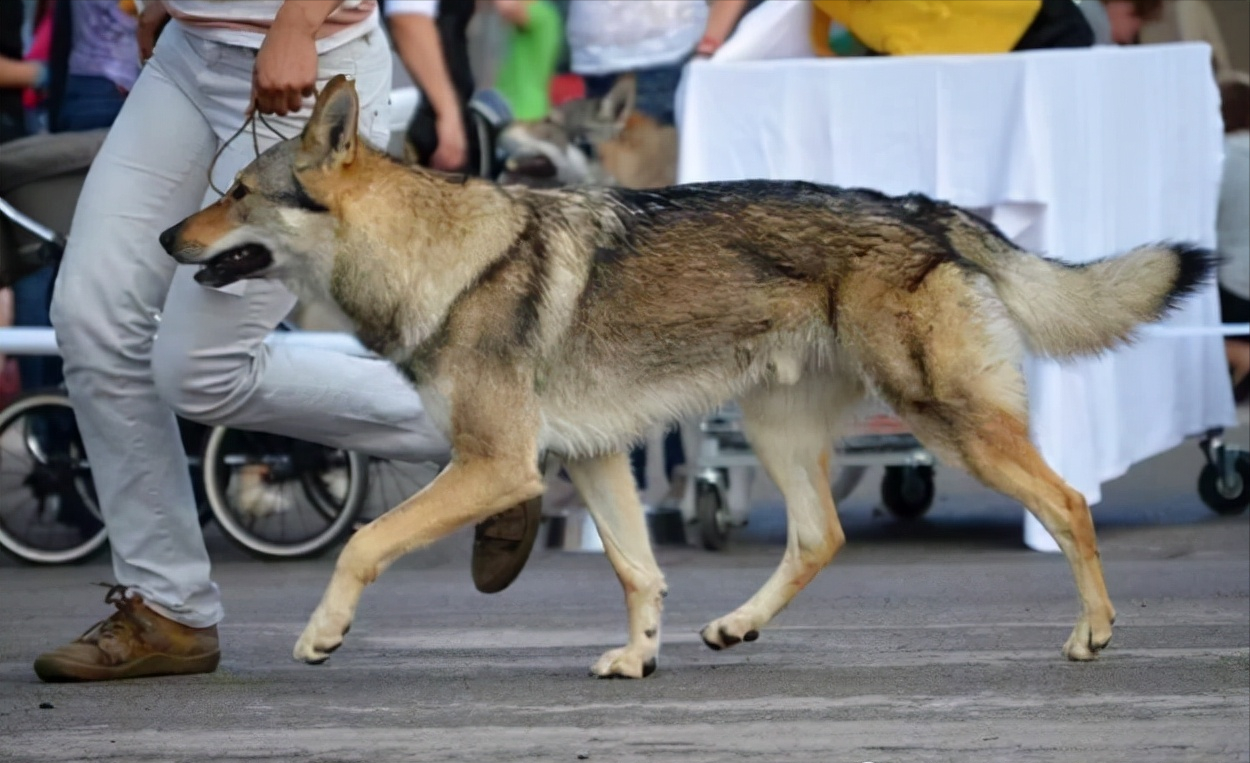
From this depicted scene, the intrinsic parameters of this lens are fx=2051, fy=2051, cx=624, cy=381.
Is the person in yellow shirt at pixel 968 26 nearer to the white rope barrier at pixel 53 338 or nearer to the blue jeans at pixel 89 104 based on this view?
the white rope barrier at pixel 53 338

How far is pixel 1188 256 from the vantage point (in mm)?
5199

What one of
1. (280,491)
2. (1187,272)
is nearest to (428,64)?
(280,491)

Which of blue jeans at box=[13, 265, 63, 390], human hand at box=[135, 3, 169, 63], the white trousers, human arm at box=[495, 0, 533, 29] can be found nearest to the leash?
the white trousers

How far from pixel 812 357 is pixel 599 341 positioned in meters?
0.53

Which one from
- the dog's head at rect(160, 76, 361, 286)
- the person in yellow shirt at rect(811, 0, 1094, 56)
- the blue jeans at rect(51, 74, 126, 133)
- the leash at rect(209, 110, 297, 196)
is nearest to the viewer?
the dog's head at rect(160, 76, 361, 286)

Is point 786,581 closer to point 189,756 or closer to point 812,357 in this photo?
point 812,357

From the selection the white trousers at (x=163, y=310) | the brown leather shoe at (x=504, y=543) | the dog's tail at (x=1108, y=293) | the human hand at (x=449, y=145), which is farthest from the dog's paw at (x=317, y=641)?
the human hand at (x=449, y=145)

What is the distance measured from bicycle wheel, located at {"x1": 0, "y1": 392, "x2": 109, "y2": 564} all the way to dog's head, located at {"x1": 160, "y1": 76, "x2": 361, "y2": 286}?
10.7 feet

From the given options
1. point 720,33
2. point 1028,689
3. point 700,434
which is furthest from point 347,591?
point 720,33

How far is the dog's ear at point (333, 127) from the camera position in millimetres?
4586

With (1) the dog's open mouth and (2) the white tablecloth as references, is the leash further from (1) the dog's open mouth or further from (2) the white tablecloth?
(2) the white tablecloth

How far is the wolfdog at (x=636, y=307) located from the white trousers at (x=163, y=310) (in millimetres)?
185

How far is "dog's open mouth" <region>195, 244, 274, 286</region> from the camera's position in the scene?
468 cm

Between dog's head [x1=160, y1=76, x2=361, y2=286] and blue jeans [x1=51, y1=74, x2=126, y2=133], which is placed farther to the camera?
blue jeans [x1=51, y1=74, x2=126, y2=133]
